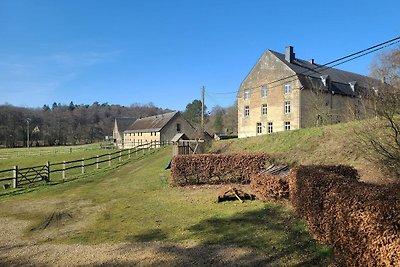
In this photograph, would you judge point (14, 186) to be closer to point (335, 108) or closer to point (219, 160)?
point (219, 160)

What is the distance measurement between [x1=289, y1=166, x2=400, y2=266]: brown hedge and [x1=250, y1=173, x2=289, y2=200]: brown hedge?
395 cm

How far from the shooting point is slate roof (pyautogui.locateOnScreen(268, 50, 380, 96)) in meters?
41.7

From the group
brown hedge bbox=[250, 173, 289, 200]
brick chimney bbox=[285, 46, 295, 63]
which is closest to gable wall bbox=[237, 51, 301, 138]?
brick chimney bbox=[285, 46, 295, 63]

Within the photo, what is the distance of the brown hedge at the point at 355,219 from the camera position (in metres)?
4.12

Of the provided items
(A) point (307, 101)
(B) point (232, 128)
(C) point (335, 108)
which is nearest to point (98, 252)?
(A) point (307, 101)

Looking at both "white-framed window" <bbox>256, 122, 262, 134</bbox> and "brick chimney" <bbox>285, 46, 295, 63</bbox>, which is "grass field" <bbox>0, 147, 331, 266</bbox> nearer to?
"white-framed window" <bbox>256, 122, 262, 134</bbox>

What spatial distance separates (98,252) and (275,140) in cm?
1898

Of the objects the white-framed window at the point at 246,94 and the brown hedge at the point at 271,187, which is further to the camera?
the white-framed window at the point at 246,94

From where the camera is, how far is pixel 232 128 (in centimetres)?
8806

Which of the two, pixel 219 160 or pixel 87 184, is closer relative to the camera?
pixel 219 160

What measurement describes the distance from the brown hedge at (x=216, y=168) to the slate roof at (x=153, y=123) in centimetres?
4051

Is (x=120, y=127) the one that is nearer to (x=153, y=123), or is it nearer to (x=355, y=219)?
(x=153, y=123)

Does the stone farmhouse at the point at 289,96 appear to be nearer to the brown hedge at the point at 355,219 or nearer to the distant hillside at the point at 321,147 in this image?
the distant hillside at the point at 321,147

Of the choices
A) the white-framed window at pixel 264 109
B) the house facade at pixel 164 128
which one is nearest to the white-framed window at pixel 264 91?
the white-framed window at pixel 264 109
